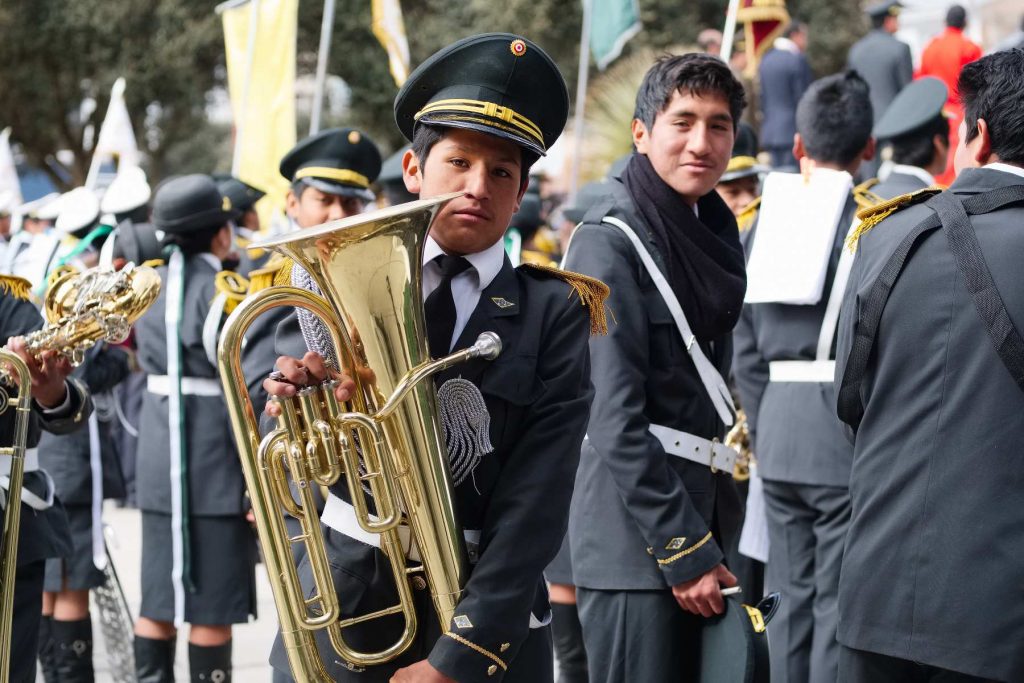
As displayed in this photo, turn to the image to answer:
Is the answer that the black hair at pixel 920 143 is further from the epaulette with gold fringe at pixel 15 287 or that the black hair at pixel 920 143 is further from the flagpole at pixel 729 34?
the epaulette with gold fringe at pixel 15 287

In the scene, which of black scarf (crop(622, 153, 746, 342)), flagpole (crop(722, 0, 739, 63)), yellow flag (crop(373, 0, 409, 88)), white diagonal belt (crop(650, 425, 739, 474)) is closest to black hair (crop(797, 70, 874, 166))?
flagpole (crop(722, 0, 739, 63))

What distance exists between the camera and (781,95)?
12234 millimetres

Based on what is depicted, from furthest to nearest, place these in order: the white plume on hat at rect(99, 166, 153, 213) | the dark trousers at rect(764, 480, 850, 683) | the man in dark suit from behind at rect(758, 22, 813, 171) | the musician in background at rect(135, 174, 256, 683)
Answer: the man in dark suit from behind at rect(758, 22, 813, 171) < the white plume on hat at rect(99, 166, 153, 213) < the musician in background at rect(135, 174, 256, 683) < the dark trousers at rect(764, 480, 850, 683)

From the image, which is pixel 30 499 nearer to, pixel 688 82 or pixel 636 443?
pixel 636 443

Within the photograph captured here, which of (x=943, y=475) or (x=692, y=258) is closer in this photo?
(x=943, y=475)

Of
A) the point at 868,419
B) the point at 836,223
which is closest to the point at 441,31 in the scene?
the point at 836,223

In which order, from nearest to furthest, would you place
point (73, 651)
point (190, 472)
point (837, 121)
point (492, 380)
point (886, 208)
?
point (492, 380) → point (886, 208) → point (837, 121) → point (190, 472) → point (73, 651)

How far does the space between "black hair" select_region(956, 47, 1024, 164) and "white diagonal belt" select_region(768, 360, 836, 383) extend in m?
1.66

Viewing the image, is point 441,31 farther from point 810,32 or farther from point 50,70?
point 50,70

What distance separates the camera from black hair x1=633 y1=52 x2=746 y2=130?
12.7ft

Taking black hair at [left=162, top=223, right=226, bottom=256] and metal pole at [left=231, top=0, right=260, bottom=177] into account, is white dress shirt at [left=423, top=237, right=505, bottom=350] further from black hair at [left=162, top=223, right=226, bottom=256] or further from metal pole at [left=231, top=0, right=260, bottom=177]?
metal pole at [left=231, top=0, right=260, bottom=177]

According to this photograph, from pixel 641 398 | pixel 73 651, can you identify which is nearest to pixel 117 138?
pixel 73 651

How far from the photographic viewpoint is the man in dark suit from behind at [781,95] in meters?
12.0

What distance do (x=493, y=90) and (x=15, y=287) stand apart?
5.70ft
